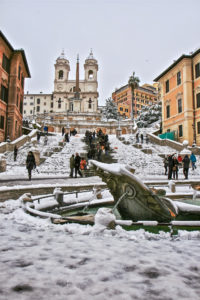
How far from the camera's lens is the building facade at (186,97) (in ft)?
94.1

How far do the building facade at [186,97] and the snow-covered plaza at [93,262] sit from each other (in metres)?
26.2

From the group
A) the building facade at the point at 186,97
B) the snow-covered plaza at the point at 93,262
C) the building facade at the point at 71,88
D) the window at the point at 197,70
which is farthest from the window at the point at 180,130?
the building facade at the point at 71,88

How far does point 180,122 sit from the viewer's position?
101 feet

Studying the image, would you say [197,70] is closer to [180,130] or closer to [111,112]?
[180,130]

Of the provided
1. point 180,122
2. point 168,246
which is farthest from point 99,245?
point 180,122

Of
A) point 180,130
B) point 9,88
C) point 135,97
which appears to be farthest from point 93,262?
point 135,97

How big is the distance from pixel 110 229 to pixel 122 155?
63.4 ft

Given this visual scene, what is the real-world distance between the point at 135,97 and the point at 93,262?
107376 millimetres

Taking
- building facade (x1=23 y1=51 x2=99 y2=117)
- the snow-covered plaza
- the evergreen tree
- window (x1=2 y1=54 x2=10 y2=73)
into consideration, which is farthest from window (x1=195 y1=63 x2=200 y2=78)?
building facade (x1=23 y1=51 x2=99 y2=117)

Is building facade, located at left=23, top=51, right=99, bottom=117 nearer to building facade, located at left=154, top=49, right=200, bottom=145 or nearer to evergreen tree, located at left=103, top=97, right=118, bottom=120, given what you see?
evergreen tree, located at left=103, top=97, right=118, bottom=120

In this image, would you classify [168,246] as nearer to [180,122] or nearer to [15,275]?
[15,275]

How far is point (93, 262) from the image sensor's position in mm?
2828

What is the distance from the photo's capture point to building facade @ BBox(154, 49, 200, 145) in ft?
94.1

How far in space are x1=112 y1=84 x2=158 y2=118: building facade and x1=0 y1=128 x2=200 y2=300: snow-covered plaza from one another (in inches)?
3884
